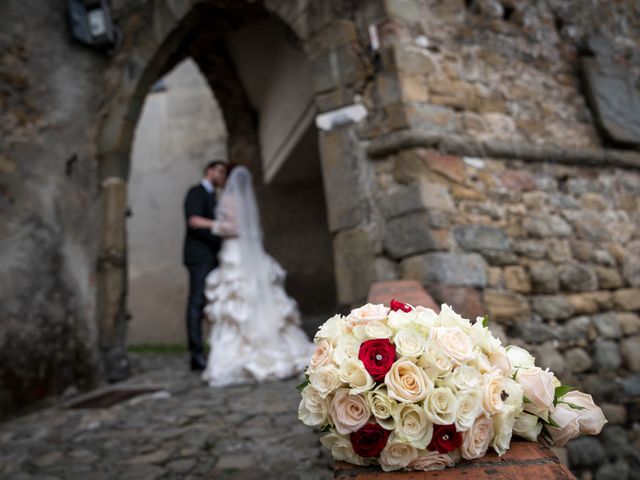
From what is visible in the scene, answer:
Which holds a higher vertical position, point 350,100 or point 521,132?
point 350,100

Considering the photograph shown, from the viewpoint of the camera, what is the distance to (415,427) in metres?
0.93

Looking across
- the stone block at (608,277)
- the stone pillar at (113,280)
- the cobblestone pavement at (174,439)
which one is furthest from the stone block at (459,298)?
the stone pillar at (113,280)

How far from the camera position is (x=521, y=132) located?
3514 mm

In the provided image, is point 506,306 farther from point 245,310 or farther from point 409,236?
point 245,310

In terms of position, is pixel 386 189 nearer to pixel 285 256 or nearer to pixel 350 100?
pixel 350 100

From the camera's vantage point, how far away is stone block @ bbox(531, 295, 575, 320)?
3.08 metres

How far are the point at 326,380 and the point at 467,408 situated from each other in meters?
0.29

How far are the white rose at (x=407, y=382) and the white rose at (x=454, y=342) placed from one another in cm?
7

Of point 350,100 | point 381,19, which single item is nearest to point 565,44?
point 381,19

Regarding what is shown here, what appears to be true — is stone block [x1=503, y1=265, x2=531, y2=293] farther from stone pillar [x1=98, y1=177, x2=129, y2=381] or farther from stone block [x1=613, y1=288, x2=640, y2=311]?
stone pillar [x1=98, y1=177, x2=129, y2=381]

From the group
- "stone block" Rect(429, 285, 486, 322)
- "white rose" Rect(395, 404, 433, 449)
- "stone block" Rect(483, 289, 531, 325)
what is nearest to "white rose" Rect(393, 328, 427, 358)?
"white rose" Rect(395, 404, 433, 449)

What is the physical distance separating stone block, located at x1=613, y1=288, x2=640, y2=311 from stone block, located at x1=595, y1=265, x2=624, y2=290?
2.2 inches

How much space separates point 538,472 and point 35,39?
16.2 feet

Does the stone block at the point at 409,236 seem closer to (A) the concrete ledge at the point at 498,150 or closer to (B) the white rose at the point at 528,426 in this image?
(A) the concrete ledge at the point at 498,150
